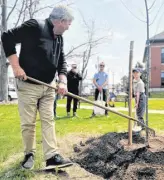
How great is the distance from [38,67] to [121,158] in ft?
5.87

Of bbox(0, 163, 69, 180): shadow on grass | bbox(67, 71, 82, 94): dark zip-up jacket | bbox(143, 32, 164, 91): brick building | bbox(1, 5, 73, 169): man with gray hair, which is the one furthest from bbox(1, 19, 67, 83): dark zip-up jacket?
bbox(143, 32, 164, 91): brick building

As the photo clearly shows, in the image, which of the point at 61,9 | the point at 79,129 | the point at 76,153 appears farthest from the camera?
the point at 79,129

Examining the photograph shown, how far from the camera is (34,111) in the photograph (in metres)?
4.04

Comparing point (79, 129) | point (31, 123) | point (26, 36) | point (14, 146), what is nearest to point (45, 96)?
point (31, 123)

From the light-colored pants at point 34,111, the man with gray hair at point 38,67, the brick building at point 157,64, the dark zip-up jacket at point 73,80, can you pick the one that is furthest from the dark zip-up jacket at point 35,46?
the brick building at point 157,64

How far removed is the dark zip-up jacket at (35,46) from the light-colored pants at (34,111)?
0.16 m

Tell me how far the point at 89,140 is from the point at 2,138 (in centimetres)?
160

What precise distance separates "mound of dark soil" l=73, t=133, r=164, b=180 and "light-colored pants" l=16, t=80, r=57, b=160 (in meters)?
0.75

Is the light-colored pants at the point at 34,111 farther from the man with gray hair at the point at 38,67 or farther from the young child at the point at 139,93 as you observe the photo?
the young child at the point at 139,93

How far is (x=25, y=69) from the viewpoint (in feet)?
12.8

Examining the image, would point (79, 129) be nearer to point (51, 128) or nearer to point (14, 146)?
point (14, 146)

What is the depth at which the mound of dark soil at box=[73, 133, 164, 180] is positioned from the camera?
4.22m

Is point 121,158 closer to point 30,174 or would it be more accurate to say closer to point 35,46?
point 30,174

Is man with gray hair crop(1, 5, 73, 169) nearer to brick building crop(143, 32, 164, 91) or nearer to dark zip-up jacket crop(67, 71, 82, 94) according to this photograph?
dark zip-up jacket crop(67, 71, 82, 94)
